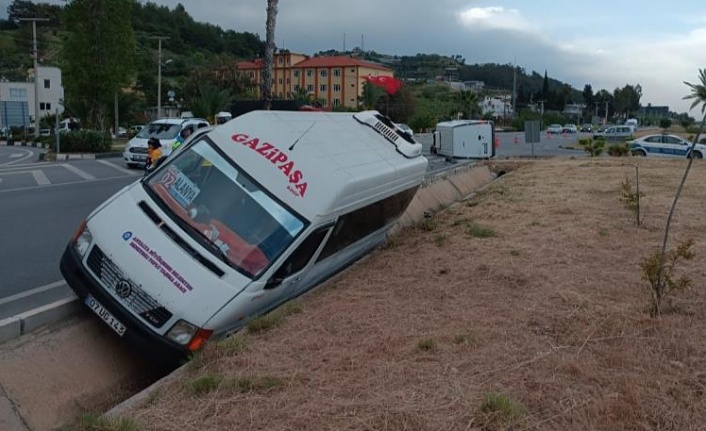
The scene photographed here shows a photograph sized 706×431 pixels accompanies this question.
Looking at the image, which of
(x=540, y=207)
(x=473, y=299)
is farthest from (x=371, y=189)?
(x=540, y=207)

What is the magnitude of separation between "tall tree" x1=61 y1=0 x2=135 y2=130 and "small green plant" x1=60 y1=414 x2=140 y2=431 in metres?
34.7

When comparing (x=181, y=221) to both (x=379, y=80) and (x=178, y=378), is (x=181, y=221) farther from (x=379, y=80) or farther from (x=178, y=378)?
(x=379, y=80)

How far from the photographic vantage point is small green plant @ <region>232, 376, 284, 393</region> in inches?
172

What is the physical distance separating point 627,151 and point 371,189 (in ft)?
106

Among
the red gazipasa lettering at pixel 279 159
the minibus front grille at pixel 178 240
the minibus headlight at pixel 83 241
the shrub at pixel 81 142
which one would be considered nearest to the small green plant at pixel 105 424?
the minibus front grille at pixel 178 240

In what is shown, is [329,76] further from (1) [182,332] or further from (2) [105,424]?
(2) [105,424]

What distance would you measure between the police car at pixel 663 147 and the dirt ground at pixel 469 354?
1131 inches

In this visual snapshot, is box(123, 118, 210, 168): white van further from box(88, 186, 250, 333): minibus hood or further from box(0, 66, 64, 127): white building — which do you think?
box(0, 66, 64, 127): white building

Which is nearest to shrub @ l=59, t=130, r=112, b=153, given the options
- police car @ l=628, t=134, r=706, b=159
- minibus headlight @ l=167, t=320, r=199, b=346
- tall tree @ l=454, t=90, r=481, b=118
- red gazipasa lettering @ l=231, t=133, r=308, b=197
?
red gazipasa lettering @ l=231, t=133, r=308, b=197

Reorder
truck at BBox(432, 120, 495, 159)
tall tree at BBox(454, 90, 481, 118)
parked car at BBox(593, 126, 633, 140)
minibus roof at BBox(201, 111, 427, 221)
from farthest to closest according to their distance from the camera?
tall tree at BBox(454, 90, 481, 118) → parked car at BBox(593, 126, 633, 140) → truck at BBox(432, 120, 495, 159) → minibus roof at BBox(201, 111, 427, 221)

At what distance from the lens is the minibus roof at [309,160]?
624cm

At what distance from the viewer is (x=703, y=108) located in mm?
6645

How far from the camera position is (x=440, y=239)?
33.2ft

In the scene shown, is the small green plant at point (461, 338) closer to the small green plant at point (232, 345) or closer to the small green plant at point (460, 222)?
the small green plant at point (232, 345)
